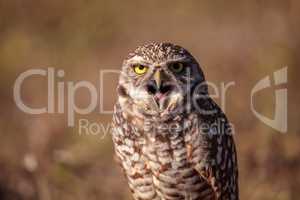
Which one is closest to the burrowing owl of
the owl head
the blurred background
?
the owl head

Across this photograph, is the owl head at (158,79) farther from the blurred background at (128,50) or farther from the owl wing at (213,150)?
the blurred background at (128,50)

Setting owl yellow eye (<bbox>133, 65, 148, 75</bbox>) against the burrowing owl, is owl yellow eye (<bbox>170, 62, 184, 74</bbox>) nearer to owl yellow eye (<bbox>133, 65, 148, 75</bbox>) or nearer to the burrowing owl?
the burrowing owl

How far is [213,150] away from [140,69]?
1.51ft

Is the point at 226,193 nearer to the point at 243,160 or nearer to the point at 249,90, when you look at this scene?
the point at 243,160

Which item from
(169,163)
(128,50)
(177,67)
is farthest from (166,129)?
(128,50)

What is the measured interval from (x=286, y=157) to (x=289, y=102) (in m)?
0.56

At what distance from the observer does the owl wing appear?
3.31 metres

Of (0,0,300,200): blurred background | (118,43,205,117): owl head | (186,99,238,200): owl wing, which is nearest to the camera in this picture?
(118,43,205,117): owl head

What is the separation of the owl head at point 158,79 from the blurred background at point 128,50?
150 cm

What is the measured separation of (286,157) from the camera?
5.25 metres

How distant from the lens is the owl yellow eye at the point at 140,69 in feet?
10.5

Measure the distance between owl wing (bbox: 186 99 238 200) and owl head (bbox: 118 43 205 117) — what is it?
122mm

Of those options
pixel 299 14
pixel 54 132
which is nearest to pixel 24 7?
pixel 54 132

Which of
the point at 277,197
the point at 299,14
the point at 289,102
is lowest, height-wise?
the point at 277,197
